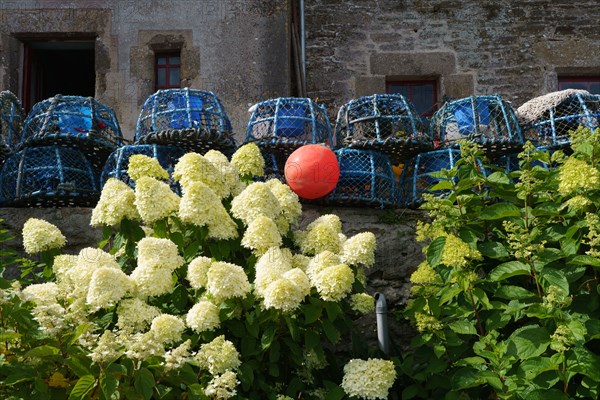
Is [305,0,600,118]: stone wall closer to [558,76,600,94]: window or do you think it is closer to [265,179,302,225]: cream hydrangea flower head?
[558,76,600,94]: window

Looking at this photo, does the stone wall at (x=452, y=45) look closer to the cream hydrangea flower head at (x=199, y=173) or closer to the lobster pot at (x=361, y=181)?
the lobster pot at (x=361, y=181)

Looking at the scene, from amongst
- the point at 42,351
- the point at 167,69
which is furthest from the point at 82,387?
the point at 167,69

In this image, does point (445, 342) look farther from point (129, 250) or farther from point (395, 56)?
point (395, 56)

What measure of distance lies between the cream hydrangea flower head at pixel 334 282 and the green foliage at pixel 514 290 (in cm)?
47

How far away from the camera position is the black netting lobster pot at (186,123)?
5559 mm

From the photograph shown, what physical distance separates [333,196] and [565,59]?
3582 mm

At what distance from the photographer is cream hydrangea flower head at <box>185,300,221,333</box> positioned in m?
3.88

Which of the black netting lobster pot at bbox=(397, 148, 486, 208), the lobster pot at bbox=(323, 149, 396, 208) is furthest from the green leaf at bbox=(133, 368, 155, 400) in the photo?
the black netting lobster pot at bbox=(397, 148, 486, 208)

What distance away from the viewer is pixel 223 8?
24.6 ft

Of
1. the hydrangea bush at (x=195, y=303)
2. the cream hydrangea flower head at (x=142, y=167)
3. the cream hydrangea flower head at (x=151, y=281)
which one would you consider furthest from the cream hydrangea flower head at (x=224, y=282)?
the cream hydrangea flower head at (x=142, y=167)

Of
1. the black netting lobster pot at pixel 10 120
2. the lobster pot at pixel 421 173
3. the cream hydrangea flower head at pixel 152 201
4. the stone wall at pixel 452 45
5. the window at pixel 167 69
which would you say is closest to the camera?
the cream hydrangea flower head at pixel 152 201

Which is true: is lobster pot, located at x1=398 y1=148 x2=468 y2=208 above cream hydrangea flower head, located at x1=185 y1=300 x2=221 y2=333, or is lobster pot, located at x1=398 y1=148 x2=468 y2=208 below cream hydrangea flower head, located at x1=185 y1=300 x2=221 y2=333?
above

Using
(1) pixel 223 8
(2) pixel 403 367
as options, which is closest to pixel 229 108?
(1) pixel 223 8

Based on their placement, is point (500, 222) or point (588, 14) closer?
point (500, 222)
